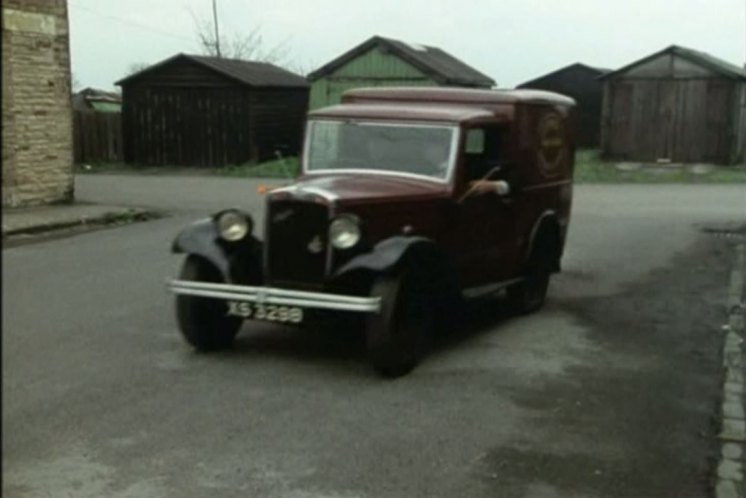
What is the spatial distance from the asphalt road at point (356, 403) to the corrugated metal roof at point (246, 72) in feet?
72.0

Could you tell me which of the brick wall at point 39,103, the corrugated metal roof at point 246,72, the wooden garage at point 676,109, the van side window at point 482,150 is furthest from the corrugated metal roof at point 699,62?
the van side window at point 482,150

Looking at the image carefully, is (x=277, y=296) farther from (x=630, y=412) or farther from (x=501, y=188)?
(x=630, y=412)

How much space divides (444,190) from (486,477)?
10.9ft

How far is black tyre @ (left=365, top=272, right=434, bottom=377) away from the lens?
24.3ft

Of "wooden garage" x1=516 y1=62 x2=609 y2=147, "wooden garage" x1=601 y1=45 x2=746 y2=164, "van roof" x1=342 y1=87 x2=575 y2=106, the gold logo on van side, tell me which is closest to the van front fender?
"van roof" x1=342 y1=87 x2=575 y2=106

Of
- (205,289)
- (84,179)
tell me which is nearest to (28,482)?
(205,289)

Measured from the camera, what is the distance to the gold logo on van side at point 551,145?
10.2m

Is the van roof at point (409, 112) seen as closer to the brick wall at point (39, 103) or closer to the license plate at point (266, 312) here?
the license plate at point (266, 312)

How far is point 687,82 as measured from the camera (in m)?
34.5

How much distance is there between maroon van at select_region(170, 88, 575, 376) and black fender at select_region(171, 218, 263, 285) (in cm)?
1

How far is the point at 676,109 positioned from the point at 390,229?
93.2 ft

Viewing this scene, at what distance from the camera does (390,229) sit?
794 cm

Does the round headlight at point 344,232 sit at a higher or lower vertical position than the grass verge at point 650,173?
higher

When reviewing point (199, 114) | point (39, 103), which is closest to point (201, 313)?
point (39, 103)
